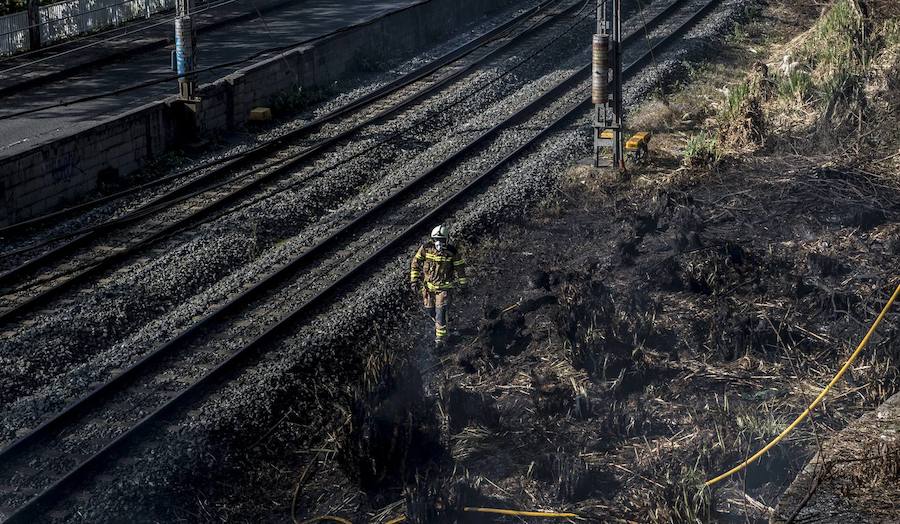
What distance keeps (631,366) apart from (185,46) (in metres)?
11.9

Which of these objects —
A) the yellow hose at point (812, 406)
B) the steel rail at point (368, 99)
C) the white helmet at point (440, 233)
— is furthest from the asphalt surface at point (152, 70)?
the yellow hose at point (812, 406)

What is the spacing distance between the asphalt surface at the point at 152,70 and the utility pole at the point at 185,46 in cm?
198

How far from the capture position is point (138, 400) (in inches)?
463

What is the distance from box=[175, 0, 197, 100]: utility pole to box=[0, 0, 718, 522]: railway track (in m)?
5.02

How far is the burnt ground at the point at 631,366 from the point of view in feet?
32.1

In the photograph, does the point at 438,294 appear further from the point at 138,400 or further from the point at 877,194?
the point at 877,194

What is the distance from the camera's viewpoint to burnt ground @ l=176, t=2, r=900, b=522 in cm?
977

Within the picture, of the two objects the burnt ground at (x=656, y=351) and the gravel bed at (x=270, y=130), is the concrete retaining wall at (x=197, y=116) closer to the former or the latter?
the gravel bed at (x=270, y=130)

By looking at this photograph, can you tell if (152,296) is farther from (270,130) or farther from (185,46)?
(270,130)

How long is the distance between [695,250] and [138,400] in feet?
24.7

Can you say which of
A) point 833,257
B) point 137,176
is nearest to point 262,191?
point 137,176

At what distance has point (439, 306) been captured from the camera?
12.7 meters

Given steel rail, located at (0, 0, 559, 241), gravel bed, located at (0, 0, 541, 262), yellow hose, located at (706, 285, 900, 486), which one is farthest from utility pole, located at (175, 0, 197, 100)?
yellow hose, located at (706, 285, 900, 486)

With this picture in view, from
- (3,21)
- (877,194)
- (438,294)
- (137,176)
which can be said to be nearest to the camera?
(438,294)
